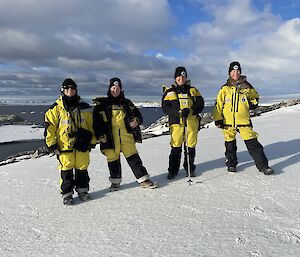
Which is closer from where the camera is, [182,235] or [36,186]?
[182,235]

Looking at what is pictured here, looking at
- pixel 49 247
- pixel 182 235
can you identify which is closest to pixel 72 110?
pixel 49 247

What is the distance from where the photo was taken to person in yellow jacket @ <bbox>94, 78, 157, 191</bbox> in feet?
18.0

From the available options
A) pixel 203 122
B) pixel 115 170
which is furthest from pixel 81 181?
pixel 203 122

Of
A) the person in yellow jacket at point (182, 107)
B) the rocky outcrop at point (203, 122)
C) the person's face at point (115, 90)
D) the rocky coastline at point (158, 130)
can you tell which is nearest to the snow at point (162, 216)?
the person in yellow jacket at point (182, 107)

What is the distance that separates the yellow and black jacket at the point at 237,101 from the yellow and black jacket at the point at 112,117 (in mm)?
1828

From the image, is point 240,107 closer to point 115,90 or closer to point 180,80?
point 180,80

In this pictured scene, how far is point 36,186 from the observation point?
6211mm

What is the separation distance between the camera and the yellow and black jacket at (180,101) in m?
6.06

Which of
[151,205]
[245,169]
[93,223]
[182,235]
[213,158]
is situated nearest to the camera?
Answer: [182,235]

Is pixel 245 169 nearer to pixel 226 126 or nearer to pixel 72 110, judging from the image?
pixel 226 126

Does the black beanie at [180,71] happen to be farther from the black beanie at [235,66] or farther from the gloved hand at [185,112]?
A: the black beanie at [235,66]

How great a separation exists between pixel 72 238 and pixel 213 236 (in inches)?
64.7

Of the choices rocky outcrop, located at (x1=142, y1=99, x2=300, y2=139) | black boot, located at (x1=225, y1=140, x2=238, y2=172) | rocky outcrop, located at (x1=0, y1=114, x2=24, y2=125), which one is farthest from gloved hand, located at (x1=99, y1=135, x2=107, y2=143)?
rocky outcrop, located at (x1=0, y1=114, x2=24, y2=125)

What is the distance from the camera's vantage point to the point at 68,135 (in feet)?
16.5
